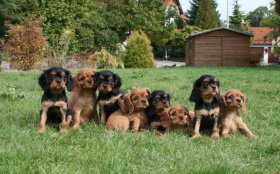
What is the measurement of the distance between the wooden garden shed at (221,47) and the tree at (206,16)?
68.6 ft

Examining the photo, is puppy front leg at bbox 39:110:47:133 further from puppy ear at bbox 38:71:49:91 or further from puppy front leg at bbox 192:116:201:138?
puppy front leg at bbox 192:116:201:138

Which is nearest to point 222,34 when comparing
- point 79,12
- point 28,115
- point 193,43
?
point 193,43

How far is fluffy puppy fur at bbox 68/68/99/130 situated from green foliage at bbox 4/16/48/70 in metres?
17.6

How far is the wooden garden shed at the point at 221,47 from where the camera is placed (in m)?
29.3

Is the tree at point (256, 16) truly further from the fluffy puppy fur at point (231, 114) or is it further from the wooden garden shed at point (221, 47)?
the fluffy puppy fur at point (231, 114)

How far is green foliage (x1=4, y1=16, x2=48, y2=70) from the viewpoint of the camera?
882 inches

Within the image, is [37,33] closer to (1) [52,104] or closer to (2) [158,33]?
(1) [52,104]

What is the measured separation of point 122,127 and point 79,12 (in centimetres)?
2859

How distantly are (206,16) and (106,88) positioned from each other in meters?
47.0

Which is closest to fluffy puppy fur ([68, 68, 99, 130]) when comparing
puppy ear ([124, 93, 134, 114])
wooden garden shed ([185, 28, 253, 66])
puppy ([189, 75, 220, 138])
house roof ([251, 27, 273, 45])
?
puppy ear ([124, 93, 134, 114])

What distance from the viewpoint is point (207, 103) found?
5289 mm

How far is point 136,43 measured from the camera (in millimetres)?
28875

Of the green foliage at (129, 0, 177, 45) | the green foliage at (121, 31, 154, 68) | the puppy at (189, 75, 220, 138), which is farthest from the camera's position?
the green foliage at (129, 0, 177, 45)

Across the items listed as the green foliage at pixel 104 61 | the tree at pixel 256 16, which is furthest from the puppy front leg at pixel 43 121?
the tree at pixel 256 16
